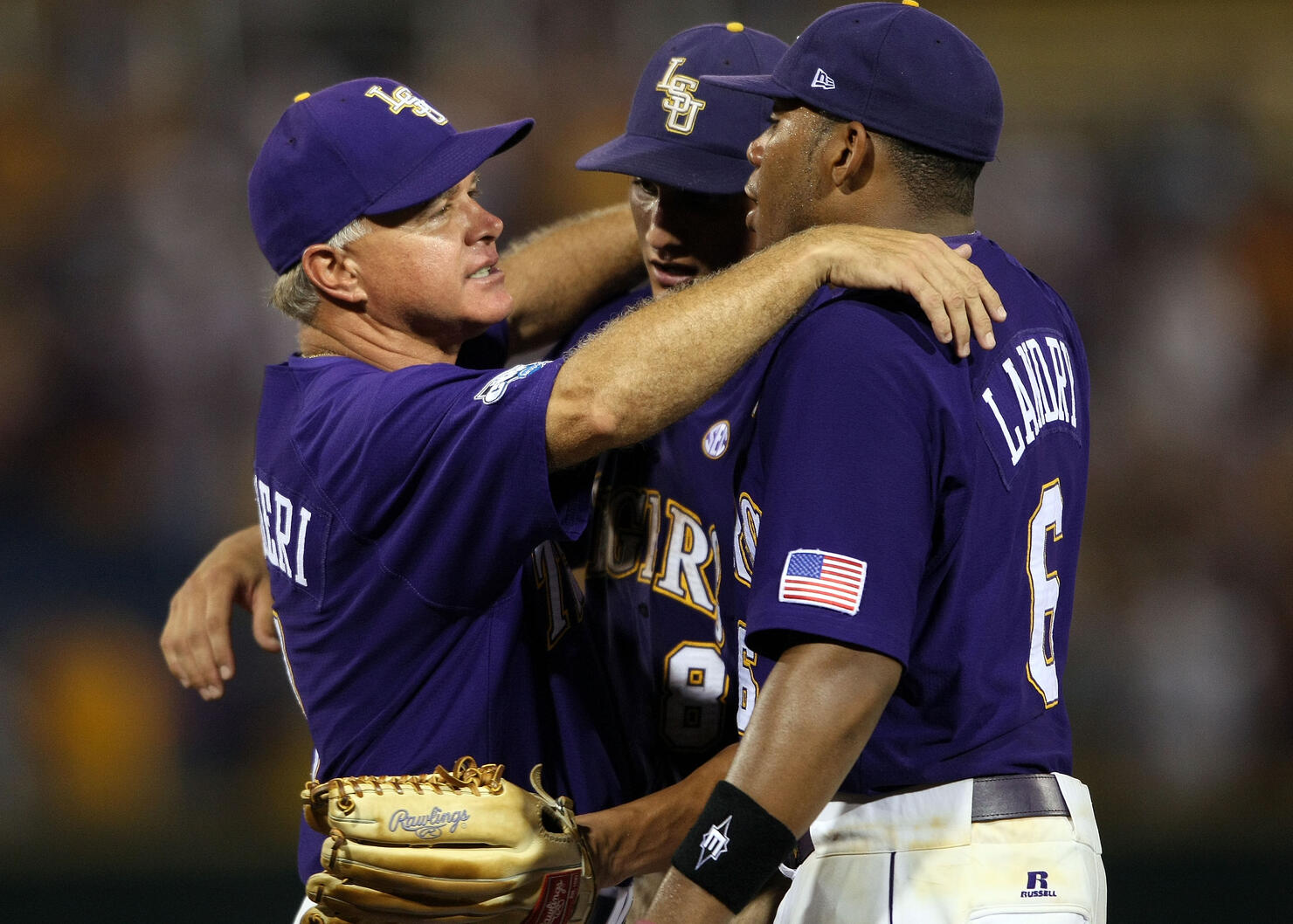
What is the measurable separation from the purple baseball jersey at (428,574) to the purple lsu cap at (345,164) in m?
0.30

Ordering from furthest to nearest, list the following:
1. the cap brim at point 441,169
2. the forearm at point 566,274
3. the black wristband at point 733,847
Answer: the forearm at point 566,274 < the cap brim at point 441,169 < the black wristband at point 733,847

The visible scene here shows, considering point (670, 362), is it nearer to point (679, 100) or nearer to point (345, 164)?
point (345, 164)

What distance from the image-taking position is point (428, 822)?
2.03m

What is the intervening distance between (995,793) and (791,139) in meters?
1.07

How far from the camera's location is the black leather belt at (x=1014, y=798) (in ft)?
6.41

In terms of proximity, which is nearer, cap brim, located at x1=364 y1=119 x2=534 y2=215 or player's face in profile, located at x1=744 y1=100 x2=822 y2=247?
player's face in profile, located at x1=744 y1=100 x2=822 y2=247

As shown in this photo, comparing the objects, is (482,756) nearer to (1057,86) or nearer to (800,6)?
(800,6)

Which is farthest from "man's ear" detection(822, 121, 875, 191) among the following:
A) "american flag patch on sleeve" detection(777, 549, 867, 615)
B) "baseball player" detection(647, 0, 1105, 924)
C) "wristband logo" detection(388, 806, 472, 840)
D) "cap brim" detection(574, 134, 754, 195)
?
"wristband logo" detection(388, 806, 472, 840)

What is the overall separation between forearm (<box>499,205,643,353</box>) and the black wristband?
174cm

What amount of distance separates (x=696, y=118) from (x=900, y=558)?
1.48 m

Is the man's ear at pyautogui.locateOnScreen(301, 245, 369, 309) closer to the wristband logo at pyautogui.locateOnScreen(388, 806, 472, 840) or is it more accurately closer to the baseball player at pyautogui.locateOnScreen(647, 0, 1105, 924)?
the baseball player at pyautogui.locateOnScreen(647, 0, 1105, 924)

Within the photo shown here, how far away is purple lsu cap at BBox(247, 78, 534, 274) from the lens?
254 centimetres

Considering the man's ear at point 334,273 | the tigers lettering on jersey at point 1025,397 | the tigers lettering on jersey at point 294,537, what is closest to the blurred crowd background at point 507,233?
the tigers lettering on jersey at point 294,537

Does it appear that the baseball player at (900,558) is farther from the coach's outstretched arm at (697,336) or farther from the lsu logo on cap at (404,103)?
the lsu logo on cap at (404,103)
